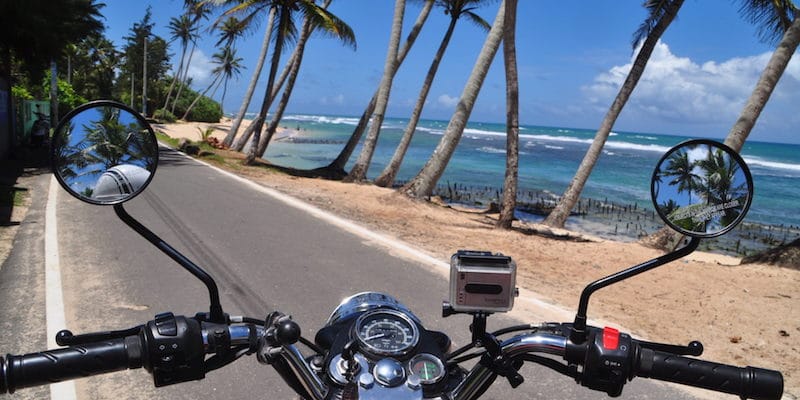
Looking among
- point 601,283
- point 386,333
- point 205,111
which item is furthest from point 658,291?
point 205,111

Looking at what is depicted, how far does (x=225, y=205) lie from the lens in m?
11.6

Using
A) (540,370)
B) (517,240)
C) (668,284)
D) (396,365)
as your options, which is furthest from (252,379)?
(517,240)

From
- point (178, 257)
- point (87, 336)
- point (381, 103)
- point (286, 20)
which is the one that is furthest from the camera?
point (286, 20)

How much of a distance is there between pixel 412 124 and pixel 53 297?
15362mm

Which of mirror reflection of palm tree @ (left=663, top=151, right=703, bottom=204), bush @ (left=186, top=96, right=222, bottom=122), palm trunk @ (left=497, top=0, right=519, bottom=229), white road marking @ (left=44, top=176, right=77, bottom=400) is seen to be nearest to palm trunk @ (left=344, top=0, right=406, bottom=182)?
palm trunk @ (left=497, top=0, right=519, bottom=229)

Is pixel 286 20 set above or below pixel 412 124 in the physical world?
above

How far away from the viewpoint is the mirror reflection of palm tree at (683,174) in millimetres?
2064

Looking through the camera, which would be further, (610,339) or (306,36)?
(306,36)

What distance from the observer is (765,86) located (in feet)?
33.4

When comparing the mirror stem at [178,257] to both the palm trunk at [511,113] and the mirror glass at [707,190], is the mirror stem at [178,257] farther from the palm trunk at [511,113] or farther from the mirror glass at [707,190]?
the palm trunk at [511,113]

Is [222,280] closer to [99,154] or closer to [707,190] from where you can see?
[99,154]

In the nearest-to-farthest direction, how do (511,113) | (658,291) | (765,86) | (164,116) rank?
(658,291), (765,86), (511,113), (164,116)

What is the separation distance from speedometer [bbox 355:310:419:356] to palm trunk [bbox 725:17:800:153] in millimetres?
10041

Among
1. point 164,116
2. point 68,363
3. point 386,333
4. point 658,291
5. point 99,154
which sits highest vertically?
point 99,154
